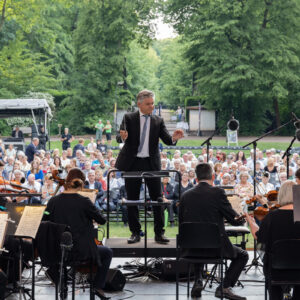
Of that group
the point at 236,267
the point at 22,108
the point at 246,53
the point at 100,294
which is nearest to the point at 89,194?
the point at 100,294

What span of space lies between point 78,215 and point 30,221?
0.56 metres

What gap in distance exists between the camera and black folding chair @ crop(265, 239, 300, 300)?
6.25 meters

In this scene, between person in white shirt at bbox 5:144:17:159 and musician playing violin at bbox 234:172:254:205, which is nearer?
musician playing violin at bbox 234:172:254:205

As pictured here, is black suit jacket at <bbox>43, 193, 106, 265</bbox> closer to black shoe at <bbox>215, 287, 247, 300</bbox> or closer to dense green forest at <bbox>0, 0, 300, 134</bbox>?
black shoe at <bbox>215, 287, 247, 300</bbox>

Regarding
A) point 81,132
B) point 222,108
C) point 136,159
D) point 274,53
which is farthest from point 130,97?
point 136,159

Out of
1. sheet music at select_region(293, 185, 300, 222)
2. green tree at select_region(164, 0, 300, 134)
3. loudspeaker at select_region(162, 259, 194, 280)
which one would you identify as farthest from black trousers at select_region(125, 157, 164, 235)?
green tree at select_region(164, 0, 300, 134)

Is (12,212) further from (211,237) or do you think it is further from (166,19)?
(166,19)

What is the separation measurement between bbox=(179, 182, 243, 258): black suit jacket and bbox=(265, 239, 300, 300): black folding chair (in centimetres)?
102

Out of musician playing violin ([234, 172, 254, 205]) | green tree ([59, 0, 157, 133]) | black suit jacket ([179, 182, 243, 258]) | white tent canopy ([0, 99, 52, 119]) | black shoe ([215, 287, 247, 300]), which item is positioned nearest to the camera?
black suit jacket ([179, 182, 243, 258])

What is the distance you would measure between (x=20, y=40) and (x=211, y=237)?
121 feet

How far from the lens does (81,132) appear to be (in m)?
42.3

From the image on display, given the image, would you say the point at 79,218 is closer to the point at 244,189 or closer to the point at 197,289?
the point at 197,289

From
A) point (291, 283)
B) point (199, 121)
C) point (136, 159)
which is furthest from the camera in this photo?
point (199, 121)

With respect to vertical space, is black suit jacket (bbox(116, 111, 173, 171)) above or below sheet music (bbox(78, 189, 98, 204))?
above
